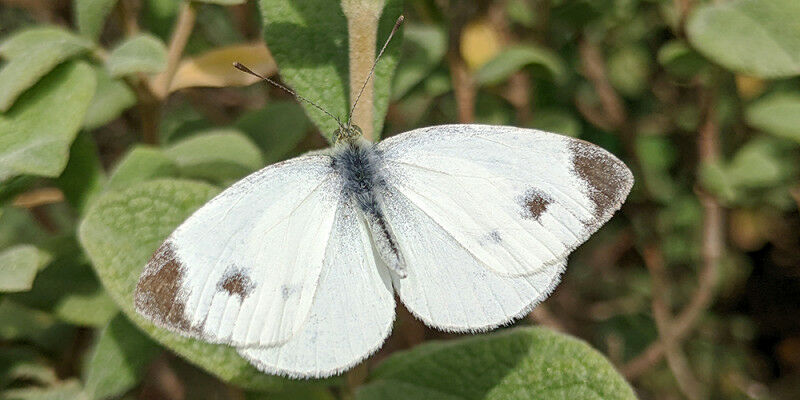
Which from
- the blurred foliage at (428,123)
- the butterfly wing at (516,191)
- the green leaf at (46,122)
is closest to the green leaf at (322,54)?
the blurred foliage at (428,123)

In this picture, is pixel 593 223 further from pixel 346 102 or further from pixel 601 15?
pixel 601 15

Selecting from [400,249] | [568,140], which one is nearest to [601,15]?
[568,140]

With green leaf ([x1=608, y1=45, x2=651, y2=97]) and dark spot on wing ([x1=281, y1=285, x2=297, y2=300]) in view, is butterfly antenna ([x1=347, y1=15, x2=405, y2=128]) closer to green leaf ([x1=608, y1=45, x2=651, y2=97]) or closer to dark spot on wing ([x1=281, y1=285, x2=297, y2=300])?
dark spot on wing ([x1=281, y1=285, x2=297, y2=300])

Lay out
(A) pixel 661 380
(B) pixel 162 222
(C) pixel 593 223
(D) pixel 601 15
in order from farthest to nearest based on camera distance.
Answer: (A) pixel 661 380, (D) pixel 601 15, (B) pixel 162 222, (C) pixel 593 223

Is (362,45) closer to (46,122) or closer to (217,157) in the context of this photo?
(217,157)

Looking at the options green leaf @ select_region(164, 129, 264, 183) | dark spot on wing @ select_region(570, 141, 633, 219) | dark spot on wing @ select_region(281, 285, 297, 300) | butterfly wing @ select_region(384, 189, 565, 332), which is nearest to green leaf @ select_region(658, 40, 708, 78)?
dark spot on wing @ select_region(570, 141, 633, 219)

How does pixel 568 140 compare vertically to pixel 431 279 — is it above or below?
above
